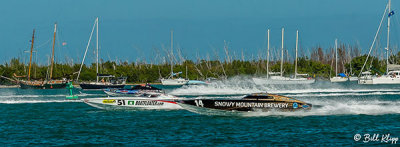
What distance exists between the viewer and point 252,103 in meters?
36.8

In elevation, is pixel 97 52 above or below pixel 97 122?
above

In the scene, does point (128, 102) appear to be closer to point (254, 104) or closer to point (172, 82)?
point (254, 104)

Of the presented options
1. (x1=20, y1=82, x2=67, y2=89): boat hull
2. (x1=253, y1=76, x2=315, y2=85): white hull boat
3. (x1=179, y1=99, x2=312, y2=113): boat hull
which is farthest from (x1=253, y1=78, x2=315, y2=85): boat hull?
(x1=179, y1=99, x2=312, y2=113): boat hull

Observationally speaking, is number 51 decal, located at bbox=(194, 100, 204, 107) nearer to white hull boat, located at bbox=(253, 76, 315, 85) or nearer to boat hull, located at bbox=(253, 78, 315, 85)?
boat hull, located at bbox=(253, 78, 315, 85)

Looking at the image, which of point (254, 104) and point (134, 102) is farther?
point (134, 102)

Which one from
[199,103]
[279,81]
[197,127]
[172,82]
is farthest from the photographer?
[172,82]

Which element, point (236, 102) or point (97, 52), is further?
point (97, 52)

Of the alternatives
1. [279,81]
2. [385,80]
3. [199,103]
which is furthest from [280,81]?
[199,103]

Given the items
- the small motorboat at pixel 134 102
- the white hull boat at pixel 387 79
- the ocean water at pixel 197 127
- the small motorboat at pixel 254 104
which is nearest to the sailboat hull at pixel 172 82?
the white hull boat at pixel 387 79

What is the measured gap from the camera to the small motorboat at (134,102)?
1705 inches

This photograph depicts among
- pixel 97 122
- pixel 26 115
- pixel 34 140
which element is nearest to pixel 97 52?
pixel 26 115

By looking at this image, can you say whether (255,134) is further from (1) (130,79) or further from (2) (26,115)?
(1) (130,79)

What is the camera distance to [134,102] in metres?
43.2

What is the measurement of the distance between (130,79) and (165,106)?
99356 millimetres
